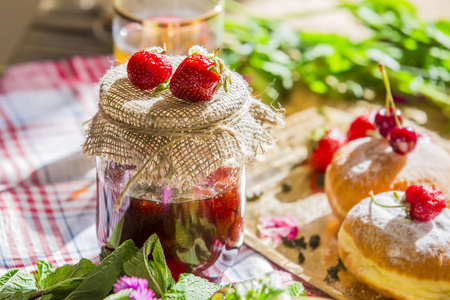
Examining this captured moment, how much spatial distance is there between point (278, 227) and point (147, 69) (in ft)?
1.40

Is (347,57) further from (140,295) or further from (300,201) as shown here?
(140,295)

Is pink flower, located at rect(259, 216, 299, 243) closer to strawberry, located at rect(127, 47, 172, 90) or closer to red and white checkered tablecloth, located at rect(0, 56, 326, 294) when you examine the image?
red and white checkered tablecloth, located at rect(0, 56, 326, 294)

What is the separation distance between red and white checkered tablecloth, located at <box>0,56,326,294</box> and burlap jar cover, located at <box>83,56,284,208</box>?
12cm

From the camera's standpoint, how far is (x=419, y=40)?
1.56 meters

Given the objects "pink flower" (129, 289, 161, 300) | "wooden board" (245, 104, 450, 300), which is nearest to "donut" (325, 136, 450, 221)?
"wooden board" (245, 104, 450, 300)

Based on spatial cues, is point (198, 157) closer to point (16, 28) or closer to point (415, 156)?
point (415, 156)

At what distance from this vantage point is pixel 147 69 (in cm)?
78

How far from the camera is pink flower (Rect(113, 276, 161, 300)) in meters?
0.67

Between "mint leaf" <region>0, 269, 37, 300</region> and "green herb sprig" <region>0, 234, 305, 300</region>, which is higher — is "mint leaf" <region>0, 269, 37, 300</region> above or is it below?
below

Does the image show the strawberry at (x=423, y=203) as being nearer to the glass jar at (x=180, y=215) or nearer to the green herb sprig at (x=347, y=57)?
the glass jar at (x=180, y=215)

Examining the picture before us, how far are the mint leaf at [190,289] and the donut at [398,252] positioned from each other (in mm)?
243

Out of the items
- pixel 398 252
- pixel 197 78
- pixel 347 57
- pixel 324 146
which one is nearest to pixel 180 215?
pixel 197 78

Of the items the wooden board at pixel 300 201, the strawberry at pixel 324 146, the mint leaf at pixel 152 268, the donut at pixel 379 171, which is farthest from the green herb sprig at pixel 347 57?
the mint leaf at pixel 152 268

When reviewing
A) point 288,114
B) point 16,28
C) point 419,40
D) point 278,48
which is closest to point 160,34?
point 288,114
